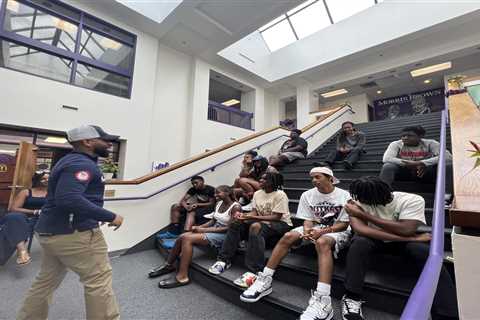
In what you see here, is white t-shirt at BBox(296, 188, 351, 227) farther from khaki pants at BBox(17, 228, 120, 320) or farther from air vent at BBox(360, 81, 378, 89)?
air vent at BBox(360, 81, 378, 89)

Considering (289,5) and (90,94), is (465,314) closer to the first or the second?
(289,5)

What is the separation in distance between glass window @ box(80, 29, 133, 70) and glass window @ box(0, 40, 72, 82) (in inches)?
22.1

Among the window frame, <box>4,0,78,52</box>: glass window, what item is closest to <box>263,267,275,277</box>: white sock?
the window frame

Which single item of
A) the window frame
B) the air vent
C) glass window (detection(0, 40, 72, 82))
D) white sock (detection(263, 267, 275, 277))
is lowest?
white sock (detection(263, 267, 275, 277))

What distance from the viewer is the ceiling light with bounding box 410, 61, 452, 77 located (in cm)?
700

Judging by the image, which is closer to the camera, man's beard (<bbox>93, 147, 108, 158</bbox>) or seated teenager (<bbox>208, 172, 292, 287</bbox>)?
man's beard (<bbox>93, 147, 108, 158</bbox>)

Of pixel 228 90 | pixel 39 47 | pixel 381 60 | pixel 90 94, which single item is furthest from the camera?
pixel 228 90

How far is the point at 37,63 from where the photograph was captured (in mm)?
4273

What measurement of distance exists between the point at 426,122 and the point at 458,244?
497 cm

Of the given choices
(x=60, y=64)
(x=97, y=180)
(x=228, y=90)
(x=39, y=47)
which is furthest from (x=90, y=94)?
(x=228, y=90)

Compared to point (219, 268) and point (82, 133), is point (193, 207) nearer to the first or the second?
point (219, 268)

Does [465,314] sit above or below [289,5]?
below

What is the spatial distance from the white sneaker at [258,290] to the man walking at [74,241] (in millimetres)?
813

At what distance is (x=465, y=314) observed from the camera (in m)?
0.61
